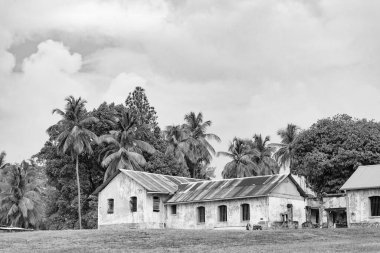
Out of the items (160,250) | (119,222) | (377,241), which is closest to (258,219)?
(119,222)

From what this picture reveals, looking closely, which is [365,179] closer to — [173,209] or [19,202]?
[173,209]

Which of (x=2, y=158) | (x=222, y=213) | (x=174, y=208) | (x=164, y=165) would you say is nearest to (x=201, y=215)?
(x=222, y=213)

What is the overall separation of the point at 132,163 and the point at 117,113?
275 inches

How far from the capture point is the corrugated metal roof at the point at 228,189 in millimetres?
45312

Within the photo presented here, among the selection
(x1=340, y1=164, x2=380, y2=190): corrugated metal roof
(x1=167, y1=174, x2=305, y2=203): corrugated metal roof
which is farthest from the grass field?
(x1=167, y1=174, x2=305, y2=203): corrugated metal roof

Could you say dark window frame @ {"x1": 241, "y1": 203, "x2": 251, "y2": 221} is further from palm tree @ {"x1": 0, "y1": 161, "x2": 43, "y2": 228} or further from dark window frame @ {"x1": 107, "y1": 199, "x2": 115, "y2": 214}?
palm tree @ {"x1": 0, "y1": 161, "x2": 43, "y2": 228}

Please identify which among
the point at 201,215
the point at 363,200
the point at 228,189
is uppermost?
the point at 228,189

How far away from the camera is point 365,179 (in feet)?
144

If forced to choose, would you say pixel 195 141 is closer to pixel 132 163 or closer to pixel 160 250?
pixel 132 163

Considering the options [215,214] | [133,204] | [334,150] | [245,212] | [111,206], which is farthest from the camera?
[334,150]

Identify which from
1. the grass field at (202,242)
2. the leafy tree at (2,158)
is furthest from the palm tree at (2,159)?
the grass field at (202,242)

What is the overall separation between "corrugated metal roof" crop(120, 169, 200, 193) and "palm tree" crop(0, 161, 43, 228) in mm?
19850

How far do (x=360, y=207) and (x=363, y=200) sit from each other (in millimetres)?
528

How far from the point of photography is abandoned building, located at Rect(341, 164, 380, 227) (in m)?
42.5
